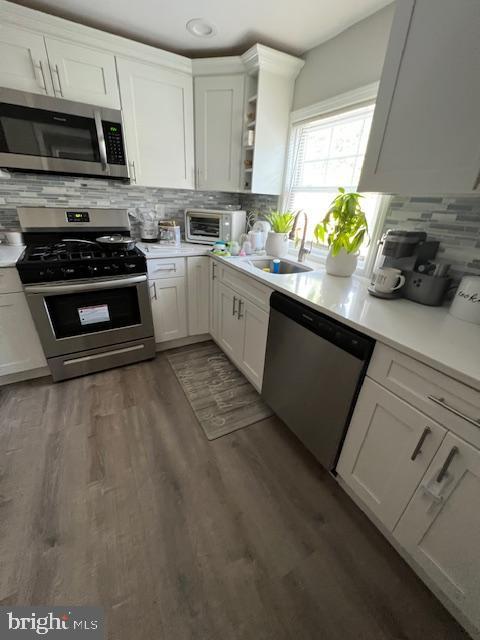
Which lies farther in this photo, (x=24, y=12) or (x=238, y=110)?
(x=238, y=110)

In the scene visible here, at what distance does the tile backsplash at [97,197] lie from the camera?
6.41 ft

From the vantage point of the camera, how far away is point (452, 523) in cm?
85

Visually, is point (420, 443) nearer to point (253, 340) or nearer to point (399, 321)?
point (399, 321)

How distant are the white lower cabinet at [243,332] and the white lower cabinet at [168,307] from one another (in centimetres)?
35

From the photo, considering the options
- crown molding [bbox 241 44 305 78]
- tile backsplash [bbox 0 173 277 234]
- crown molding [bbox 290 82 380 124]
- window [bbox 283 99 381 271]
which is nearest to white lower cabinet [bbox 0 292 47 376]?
tile backsplash [bbox 0 173 277 234]

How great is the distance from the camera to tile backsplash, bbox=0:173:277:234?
6.41ft

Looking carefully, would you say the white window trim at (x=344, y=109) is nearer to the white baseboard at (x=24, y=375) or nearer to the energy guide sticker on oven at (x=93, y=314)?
the energy guide sticker on oven at (x=93, y=314)

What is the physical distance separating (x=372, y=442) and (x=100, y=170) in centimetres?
245

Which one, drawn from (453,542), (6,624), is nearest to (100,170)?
(6,624)

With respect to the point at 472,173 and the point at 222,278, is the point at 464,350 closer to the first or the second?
the point at 472,173

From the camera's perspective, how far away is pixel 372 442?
3.59 ft

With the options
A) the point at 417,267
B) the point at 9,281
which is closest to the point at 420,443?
the point at 417,267

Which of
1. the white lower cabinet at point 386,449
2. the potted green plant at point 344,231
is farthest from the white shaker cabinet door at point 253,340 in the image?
the white lower cabinet at point 386,449

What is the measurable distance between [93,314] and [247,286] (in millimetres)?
1170
